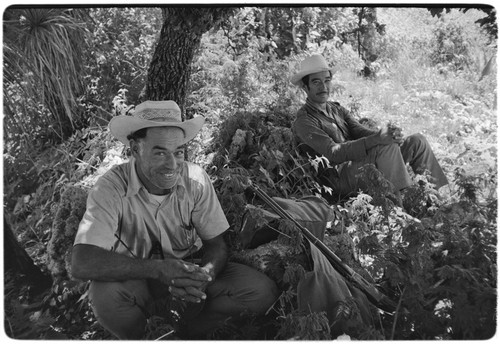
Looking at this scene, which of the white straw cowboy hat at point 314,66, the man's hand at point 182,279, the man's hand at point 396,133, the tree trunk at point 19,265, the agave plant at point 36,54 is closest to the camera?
the man's hand at point 182,279

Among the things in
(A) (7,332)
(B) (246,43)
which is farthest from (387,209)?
(B) (246,43)

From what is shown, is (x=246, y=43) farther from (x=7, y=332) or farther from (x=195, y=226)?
(x=7, y=332)

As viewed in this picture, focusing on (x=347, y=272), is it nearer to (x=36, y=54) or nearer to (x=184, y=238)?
(x=184, y=238)

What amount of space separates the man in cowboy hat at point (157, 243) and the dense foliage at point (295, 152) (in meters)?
0.13

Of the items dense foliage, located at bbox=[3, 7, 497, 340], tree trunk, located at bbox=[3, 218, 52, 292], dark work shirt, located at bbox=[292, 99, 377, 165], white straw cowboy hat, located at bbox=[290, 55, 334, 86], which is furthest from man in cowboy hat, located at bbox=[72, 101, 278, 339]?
white straw cowboy hat, located at bbox=[290, 55, 334, 86]

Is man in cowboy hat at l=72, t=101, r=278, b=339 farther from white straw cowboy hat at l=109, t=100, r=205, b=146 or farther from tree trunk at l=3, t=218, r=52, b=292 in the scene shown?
tree trunk at l=3, t=218, r=52, b=292

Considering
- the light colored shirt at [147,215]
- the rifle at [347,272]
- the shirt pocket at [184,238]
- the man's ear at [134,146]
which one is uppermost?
the man's ear at [134,146]

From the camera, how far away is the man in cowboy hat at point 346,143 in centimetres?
427

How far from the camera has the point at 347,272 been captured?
→ 3.35m

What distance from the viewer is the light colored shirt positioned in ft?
9.80

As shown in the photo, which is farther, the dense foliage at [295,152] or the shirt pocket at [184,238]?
the shirt pocket at [184,238]

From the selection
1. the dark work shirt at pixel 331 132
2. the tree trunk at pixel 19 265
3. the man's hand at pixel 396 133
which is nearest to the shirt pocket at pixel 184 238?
the tree trunk at pixel 19 265

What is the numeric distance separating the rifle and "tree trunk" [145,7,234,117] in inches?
61.4

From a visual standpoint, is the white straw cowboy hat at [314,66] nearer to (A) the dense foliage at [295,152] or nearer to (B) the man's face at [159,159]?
(A) the dense foliage at [295,152]
